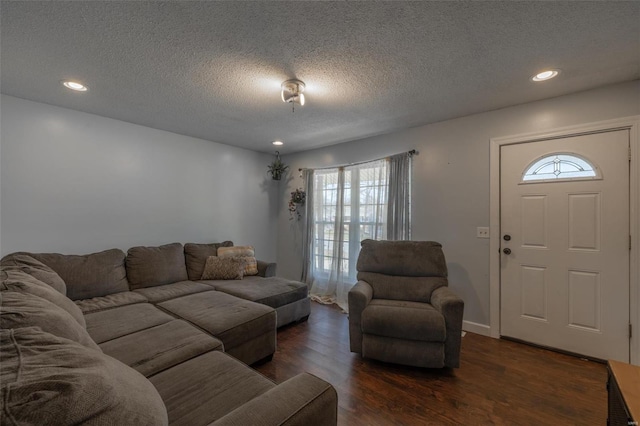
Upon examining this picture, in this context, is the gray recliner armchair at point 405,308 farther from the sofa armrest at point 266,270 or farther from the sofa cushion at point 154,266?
the sofa cushion at point 154,266

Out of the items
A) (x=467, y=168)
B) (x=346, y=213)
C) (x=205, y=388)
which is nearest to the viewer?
(x=205, y=388)

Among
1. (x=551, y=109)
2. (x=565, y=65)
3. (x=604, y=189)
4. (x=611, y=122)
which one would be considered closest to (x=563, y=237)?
(x=604, y=189)

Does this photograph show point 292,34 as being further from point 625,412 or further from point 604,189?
point 604,189

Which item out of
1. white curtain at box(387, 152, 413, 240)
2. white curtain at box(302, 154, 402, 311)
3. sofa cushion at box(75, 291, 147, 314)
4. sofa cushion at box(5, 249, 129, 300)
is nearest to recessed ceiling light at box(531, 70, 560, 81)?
white curtain at box(387, 152, 413, 240)

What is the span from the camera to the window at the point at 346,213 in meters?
3.65

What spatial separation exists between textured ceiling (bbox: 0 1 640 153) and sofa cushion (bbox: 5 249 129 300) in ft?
5.20

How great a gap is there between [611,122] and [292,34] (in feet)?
9.22

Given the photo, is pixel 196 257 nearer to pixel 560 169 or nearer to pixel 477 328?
pixel 477 328

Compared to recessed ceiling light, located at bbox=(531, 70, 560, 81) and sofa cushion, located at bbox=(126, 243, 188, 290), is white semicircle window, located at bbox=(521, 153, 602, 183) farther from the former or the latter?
sofa cushion, located at bbox=(126, 243, 188, 290)

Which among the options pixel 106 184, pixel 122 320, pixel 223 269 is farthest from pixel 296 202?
pixel 122 320

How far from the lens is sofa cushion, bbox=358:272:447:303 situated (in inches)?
101

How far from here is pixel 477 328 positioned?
285cm

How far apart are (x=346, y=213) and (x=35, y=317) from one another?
11.3ft

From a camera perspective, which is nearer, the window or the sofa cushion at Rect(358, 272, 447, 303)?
the sofa cushion at Rect(358, 272, 447, 303)
